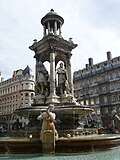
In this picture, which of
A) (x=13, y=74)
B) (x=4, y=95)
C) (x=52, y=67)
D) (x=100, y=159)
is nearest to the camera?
(x=100, y=159)

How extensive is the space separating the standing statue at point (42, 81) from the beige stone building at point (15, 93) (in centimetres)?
5561

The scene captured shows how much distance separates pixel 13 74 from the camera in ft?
296

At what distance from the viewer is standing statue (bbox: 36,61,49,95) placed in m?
19.0

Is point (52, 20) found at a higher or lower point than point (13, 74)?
lower

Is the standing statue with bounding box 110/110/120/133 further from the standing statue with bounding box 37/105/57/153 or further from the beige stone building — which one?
the beige stone building

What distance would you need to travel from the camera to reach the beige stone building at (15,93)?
75.8 m

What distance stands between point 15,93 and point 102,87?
3272 cm

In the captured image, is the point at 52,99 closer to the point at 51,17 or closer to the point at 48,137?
the point at 48,137

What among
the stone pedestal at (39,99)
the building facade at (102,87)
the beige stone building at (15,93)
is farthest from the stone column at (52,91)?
the beige stone building at (15,93)

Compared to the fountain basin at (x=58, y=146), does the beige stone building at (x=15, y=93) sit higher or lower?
higher

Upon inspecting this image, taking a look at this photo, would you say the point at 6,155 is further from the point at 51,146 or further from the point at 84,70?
the point at 84,70

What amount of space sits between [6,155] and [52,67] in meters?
9.49

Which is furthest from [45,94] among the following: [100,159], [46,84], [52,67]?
[100,159]

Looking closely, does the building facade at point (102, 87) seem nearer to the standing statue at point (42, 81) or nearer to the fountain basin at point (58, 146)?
the standing statue at point (42, 81)
